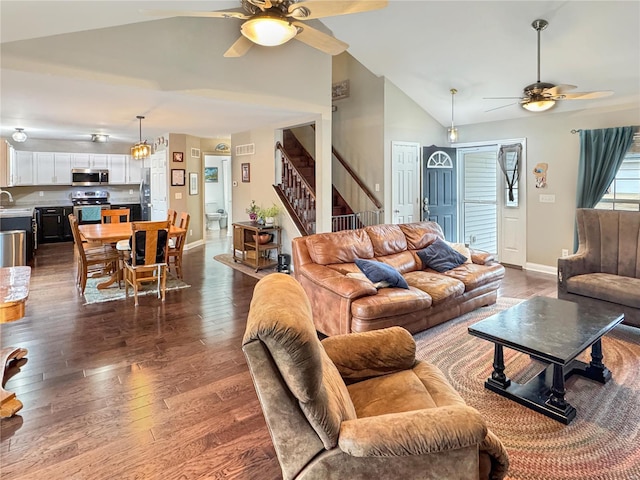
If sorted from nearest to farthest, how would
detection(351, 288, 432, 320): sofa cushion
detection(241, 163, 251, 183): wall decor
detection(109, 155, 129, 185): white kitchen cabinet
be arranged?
detection(351, 288, 432, 320): sofa cushion
detection(241, 163, 251, 183): wall decor
detection(109, 155, 129, 185): white kitchen cabinet

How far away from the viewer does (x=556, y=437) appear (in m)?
2.20

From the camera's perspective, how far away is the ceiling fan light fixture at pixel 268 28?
8.55 ft

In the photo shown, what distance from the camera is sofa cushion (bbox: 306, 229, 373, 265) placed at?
388cm

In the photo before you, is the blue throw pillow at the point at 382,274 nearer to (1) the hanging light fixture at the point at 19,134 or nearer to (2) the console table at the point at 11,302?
(2) the console table at the point at 11,302

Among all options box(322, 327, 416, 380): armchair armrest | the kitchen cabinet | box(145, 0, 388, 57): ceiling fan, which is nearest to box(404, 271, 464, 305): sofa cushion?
box(322, 327, 416, 380): armchair armrest

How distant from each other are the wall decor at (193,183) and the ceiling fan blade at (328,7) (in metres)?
6.23

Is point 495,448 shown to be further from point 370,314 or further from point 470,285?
point 470,285

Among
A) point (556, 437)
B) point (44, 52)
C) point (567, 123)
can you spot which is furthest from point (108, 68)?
point (567, 123)

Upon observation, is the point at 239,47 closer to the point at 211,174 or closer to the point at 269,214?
the point at 269,214

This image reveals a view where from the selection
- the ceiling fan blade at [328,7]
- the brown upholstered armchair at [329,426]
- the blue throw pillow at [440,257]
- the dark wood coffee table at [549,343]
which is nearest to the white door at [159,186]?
the blue throw pillow at [440,257]

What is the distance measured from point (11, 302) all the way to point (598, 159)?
6.68m

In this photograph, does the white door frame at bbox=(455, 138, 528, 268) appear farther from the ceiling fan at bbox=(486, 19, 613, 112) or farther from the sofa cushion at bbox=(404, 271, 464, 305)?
the sofa cushion at bbox=(404, 271, 464, 305)

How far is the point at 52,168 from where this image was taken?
9000 millimetres

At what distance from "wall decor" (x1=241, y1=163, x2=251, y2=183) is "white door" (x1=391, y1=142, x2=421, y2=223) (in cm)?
275
